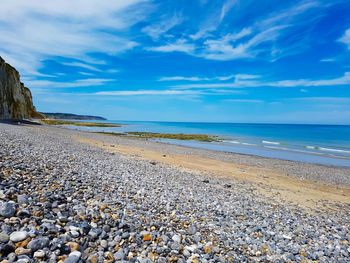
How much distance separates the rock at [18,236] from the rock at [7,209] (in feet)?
2.34

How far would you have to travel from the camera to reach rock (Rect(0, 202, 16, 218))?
411cm

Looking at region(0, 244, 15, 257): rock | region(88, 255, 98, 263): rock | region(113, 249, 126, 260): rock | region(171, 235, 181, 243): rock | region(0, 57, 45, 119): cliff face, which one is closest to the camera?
region(0, 244, 15, 257): rock

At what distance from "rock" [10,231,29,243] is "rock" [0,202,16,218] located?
71 cm

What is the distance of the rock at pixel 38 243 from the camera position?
349 cm

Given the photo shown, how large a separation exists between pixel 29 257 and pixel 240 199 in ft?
28.9

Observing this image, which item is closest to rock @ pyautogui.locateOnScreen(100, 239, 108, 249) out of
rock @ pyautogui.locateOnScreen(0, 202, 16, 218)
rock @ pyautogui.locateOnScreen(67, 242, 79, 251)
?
rock @ pyautogui.locateOnScreen(67, 242, 79, 251)

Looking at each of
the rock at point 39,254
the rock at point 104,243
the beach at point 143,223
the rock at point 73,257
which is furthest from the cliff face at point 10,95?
the rock at point 73,257

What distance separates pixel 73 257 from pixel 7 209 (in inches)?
74.7

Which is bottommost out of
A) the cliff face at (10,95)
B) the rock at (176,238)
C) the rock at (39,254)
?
the rock at (176,238)

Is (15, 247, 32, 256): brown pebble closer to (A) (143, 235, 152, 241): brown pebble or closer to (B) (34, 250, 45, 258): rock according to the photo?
(B) (34, 250, 45, 258): rock

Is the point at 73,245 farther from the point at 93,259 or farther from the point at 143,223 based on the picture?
the point at 143,223

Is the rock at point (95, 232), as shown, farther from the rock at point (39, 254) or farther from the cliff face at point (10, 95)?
the cliff face at point (10, 95)

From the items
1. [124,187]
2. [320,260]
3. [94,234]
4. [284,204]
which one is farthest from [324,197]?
[94,234]

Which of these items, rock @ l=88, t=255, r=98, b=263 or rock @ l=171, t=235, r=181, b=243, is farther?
rock @ l=171, t=235, r=181, b=243
